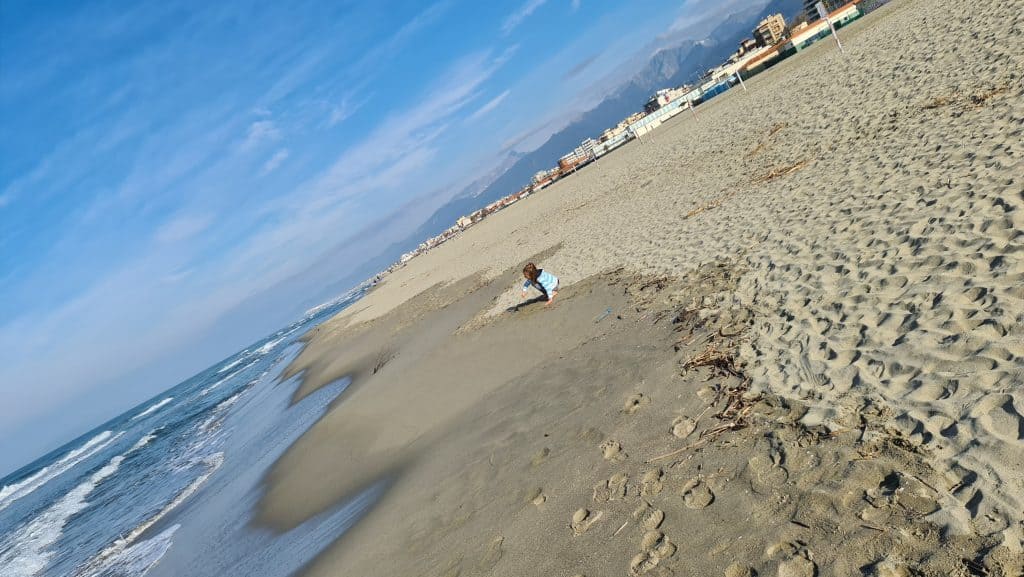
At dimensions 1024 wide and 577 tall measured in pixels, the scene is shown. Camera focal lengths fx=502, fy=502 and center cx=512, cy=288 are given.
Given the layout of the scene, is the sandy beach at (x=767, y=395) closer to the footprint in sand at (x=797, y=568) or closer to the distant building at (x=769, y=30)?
the footprint in sand at (x=797, y=568)

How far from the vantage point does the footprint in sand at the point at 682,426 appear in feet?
14.7

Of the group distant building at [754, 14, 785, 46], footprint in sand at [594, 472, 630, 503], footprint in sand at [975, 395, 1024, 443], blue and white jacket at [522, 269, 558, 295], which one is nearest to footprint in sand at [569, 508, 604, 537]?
footprint in sand at [594, 472, 630, 503]

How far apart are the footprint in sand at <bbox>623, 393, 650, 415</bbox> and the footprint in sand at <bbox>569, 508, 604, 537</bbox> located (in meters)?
1.37

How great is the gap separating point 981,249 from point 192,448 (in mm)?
24404

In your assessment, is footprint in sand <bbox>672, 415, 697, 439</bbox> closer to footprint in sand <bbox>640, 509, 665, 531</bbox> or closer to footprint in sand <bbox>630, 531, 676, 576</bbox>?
footprint in sand <bbox>640, 509, 665, 531</bbox>

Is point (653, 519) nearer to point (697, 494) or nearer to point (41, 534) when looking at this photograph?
point (697, 494)

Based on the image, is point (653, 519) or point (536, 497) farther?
point (536, 497)

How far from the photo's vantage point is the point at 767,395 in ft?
14.3

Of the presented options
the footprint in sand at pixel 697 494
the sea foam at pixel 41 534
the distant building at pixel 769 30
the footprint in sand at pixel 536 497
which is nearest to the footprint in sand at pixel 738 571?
the footprint in sand at pixel 697 494

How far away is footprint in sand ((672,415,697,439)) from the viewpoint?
448 centimetres

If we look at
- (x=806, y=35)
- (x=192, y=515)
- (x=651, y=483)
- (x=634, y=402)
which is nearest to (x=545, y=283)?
(x=634, y=402)

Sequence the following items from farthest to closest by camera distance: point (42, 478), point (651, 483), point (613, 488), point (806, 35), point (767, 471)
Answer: point (806, 35) < point (42, 478) < point (613, 488) < point (651, 483) < point (767, 471)

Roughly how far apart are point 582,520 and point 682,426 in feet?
4.17

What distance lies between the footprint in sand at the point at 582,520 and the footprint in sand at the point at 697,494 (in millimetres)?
722
